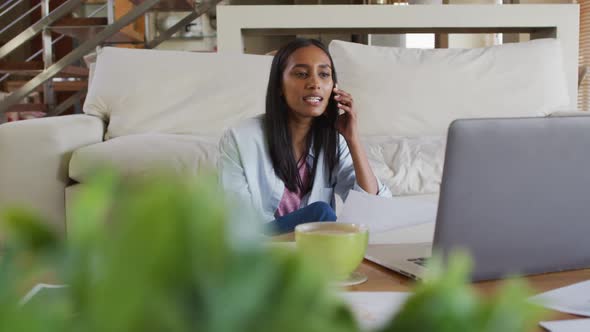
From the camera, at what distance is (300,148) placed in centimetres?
186

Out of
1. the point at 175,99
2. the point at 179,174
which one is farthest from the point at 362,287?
the point at 175,99

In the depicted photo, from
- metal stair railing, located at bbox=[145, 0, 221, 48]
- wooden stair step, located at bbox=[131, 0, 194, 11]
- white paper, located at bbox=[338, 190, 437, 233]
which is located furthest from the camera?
metal stair railing, located at bbox=[145, 0, 221, 48]

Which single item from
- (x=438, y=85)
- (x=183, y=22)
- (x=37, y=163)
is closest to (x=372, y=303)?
(x=37, y=163)

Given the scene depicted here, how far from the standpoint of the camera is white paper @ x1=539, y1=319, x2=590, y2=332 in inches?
25.0

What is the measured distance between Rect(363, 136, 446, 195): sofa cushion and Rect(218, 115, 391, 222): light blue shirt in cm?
39

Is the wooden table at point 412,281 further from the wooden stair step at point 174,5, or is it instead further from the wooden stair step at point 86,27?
the wooden stair step at point 174,5

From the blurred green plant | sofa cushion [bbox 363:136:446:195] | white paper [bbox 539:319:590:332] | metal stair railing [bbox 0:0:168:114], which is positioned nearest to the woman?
sofa cushion [bbox 363:136:446:195]

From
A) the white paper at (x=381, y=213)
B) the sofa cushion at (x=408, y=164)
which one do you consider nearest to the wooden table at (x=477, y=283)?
the white paper at (x=381, y=213)

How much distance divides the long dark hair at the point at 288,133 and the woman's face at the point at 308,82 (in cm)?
3

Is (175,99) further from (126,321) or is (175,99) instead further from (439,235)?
(126,321)

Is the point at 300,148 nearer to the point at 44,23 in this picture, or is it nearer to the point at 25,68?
the point at 44,23

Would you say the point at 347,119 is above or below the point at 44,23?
below

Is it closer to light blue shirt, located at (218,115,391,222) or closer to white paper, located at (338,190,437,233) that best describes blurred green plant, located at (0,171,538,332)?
white paper, located at (338,190,437,233)

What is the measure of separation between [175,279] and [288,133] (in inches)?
68.9
